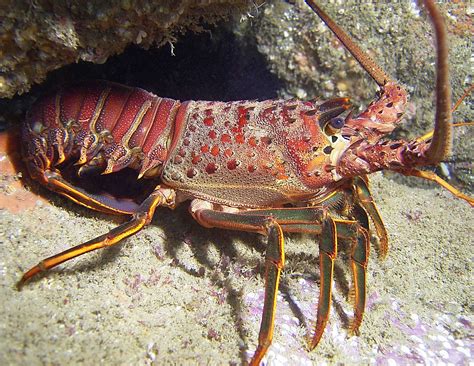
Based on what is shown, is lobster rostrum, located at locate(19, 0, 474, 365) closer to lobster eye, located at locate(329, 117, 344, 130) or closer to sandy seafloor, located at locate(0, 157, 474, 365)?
lobster eye, located at locate(329, 117, 344, 130)

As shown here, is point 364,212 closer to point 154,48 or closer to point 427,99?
point 427,99

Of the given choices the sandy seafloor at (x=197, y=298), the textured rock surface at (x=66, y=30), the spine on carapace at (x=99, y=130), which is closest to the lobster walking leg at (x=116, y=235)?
the sandy seafloor at (x=197, y=298)

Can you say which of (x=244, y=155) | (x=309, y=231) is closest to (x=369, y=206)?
(x=309, y=231)

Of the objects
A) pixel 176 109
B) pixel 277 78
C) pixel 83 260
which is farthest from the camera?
pixel 277 78

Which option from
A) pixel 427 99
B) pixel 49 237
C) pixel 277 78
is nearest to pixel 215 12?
pixel 277 78

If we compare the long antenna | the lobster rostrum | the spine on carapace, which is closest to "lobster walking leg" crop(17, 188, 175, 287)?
the lobster rostrum
